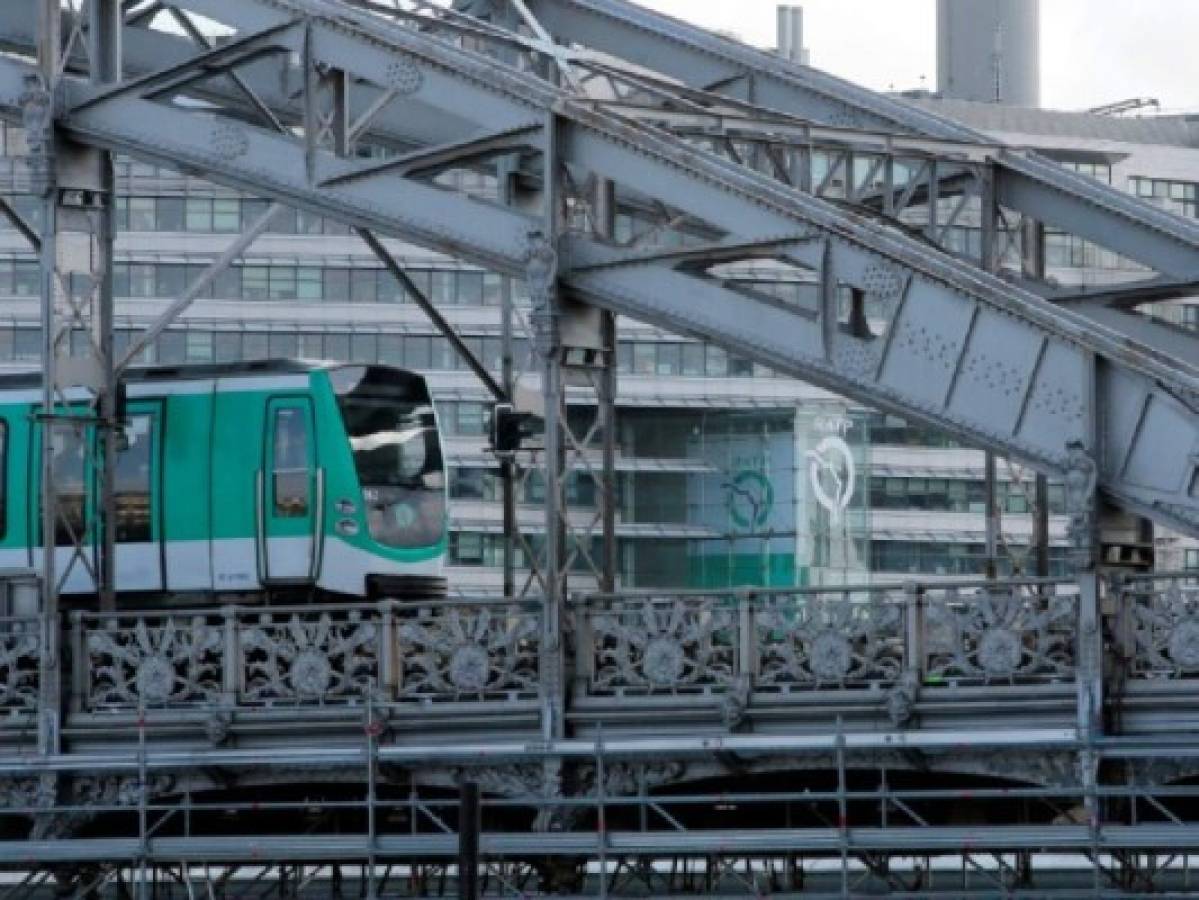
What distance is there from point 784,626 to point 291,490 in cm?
1360

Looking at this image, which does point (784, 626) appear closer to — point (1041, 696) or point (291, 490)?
point (1041, 696)

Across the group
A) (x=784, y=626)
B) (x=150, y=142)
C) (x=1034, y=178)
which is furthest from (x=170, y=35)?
(x=784, y=626)

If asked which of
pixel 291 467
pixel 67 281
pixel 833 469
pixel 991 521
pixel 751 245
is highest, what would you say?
pixel 751 245

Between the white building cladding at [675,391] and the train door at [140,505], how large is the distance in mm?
51869

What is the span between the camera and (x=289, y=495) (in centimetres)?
4781

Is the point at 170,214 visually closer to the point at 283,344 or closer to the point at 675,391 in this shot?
the point at 283,344

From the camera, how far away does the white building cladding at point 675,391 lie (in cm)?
10219

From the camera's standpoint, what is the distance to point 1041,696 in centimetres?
3397

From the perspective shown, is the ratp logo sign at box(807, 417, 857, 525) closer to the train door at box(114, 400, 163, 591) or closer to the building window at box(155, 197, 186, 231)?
the building window at box(155, 197, 186, 231)

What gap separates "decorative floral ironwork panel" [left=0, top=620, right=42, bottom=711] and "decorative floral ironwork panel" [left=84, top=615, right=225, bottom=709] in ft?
1.74

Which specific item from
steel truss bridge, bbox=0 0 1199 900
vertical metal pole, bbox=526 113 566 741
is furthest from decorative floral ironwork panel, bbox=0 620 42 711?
vertical metal pole, bbox=526 113 566 741

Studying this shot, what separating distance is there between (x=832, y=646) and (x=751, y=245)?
3.58 metres

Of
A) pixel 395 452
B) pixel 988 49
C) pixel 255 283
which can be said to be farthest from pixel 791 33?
pixel 395 452

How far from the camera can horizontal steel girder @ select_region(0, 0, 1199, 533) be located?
34.1 meters
